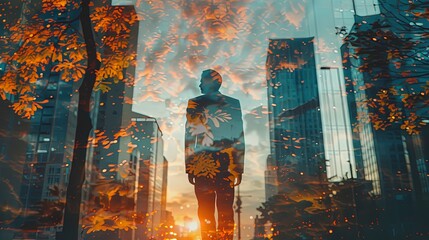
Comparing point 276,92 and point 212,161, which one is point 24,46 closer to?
point 212,161

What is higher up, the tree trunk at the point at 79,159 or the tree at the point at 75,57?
the tree at the point at 75,57

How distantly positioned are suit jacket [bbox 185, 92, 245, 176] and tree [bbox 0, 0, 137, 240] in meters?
1.98

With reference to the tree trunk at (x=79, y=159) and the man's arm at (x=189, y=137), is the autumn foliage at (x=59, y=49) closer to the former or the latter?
the tree trunk at (x=79, y=159)

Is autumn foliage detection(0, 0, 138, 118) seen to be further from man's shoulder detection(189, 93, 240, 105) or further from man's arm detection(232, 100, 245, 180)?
man's arm detection(232, 100, 245, 180)

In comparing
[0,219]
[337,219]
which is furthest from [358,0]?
[0,219]

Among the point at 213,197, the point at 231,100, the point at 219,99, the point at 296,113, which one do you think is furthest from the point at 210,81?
the point at 296,113

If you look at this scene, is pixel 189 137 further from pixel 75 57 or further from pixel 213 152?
pixel 75 57

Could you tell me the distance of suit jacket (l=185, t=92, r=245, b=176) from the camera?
294 inches

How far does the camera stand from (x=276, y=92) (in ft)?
342

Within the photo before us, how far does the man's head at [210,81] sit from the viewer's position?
7.67 m

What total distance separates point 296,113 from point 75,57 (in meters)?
89.6

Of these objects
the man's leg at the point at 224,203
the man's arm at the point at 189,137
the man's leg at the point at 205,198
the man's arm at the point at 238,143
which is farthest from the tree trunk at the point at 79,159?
the man's arm at the point at 238,143

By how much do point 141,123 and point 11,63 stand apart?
203ft

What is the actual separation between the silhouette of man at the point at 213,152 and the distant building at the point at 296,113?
7842 cm
